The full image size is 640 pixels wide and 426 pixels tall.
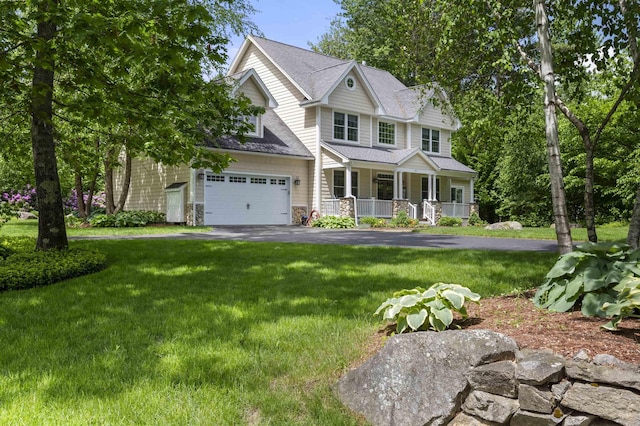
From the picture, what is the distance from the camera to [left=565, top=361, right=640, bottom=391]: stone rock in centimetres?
263

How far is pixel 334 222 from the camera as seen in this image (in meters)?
20.1

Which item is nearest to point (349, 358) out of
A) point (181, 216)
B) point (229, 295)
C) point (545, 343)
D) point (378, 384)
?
point (378, 384)

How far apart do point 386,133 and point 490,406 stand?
2338 centimetres

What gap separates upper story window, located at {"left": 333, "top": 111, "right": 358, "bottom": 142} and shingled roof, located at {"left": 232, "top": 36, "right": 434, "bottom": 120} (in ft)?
4.97

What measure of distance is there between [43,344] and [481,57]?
26.4ft

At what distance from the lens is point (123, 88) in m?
7.34

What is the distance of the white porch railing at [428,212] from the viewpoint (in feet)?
80.8

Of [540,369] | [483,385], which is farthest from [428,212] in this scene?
[540,369]

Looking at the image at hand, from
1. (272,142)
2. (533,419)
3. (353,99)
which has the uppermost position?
(353,99)

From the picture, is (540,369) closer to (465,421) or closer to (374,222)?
(465,421)

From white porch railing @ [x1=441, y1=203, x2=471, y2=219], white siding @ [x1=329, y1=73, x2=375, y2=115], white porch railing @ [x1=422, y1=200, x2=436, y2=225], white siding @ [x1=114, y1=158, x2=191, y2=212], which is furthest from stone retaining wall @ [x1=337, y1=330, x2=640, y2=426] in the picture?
white porch railing @ [x1=441, y1=203, x2=471, y2=219]

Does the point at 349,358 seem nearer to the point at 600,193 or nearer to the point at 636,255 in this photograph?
the point at 636,255

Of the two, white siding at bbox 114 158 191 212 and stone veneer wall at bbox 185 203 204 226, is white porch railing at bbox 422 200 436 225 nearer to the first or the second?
stone veneer wall at bbox 185 203 204 226

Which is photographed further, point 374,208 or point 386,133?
point 386,133
